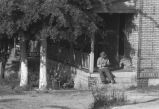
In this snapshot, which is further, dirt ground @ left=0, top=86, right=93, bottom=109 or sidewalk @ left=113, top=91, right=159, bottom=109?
dirt ground @ left=0, top=86, right=93, bottom=109

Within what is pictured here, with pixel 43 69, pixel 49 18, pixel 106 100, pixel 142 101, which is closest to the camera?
pixel 106 100

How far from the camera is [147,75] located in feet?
51.0

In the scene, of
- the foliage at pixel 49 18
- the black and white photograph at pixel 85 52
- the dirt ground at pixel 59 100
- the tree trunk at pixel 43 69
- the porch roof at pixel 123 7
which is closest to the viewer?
the dirt ground at pixel 59 100

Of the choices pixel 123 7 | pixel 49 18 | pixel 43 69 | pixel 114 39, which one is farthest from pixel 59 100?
pixel 114 39

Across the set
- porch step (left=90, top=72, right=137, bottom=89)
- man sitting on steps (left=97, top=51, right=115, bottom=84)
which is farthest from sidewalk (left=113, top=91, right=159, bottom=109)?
porch step (left=90, top=72, right=137, bottom=89)

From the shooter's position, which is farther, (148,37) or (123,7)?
(148,37)

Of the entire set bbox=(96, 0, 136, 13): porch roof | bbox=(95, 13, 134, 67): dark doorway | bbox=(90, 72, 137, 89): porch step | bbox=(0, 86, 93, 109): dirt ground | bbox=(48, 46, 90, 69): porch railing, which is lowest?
bbox=(0, 86, 93, 109): dirt ground

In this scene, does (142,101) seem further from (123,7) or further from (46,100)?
(123,7)

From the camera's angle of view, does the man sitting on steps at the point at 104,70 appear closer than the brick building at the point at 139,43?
Yes

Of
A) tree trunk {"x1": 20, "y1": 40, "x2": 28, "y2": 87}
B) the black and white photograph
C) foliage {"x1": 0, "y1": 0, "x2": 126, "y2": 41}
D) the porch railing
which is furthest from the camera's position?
the porch railing

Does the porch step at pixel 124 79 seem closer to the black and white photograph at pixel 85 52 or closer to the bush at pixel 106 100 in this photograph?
the black and white photograph at pixel 85 52

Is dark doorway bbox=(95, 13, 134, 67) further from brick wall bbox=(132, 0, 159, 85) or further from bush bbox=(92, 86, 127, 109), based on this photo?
bush bbox=(92, 86, 127, 109)

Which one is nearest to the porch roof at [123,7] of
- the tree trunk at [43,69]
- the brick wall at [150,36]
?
the brick wall at [150,36]

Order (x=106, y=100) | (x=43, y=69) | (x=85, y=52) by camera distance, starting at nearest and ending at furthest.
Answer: (x=106, y=100), (x=43, y=69), (x=85, y=52)
